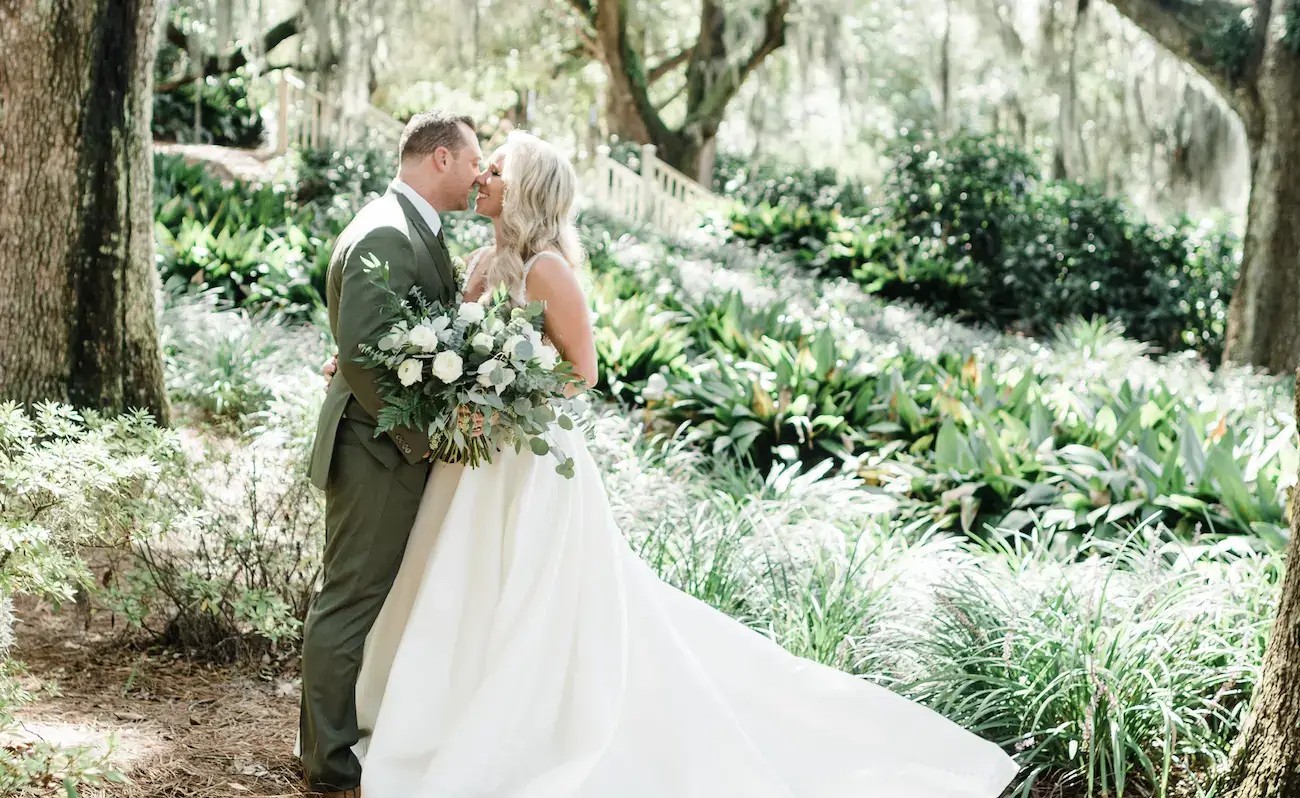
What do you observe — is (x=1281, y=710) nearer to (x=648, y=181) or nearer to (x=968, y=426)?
(x=968, y=426)

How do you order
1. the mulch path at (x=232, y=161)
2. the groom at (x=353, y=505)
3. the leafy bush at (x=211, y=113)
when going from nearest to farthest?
the groom at (x=353, y=505), the mulch path at (x=232, y=161), the leafy bush at (x=211, y=113)

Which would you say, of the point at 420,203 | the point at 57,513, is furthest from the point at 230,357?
the point at 420,203

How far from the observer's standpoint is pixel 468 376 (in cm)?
326

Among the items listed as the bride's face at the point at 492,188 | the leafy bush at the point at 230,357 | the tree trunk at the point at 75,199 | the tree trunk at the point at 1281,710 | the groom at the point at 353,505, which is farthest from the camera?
the leafy bush at the point at 230,357

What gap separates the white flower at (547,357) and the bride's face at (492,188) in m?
0.55

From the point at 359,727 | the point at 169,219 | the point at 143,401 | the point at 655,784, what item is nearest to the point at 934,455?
the point at 655,784

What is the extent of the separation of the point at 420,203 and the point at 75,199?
2.41 meters

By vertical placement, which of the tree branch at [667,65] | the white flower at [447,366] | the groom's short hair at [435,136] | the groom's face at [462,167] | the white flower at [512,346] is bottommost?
the white flower at [447,366]

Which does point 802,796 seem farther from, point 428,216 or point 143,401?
point 143,401

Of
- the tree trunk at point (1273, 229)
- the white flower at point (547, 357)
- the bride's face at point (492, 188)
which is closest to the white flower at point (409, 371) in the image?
the white flower at point (547, 357)

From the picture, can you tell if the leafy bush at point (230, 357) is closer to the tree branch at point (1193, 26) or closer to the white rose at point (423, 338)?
the white rose at point (423, 338)

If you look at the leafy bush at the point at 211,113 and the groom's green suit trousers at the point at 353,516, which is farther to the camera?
the leafy bush at the point at 211,113

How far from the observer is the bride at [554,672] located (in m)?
3.31

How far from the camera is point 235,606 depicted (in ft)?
13.6
